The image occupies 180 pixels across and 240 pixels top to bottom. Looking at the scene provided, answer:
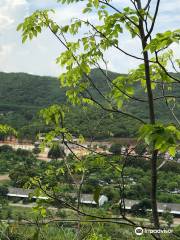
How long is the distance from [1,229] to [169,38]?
191cm

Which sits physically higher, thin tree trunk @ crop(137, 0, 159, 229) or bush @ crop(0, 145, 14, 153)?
thin tree trunk @ crop(137, 0, 159, 229)

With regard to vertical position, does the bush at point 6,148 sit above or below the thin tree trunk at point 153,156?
below

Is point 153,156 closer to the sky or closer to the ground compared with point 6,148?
closer to the sky

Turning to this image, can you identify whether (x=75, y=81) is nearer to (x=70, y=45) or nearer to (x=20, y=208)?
(x=70, y=45)

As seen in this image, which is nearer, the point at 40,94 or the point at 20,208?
the point at 20,208

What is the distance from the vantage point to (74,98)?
4.12 metres

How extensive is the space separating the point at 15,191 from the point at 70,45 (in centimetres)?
5939

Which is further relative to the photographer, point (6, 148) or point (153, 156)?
point (6, 148)

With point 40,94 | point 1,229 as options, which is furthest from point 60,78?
point 40,94

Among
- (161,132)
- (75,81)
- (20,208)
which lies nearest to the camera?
(161,132)

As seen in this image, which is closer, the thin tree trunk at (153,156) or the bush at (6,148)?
the thin tree trunk at (153,156)

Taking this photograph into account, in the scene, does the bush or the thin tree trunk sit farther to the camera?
the bush

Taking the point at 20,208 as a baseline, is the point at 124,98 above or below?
above

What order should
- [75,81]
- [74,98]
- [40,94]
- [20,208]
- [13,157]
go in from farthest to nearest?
[40,94], [13,157], [20,208], [74,98], [75,81]
